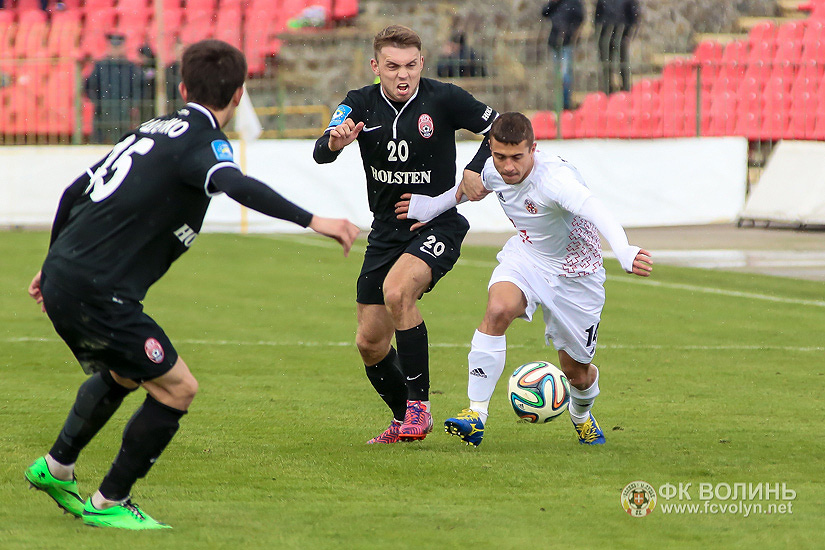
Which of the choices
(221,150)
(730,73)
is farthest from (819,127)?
(221,150)

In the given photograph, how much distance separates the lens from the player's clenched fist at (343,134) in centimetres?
547

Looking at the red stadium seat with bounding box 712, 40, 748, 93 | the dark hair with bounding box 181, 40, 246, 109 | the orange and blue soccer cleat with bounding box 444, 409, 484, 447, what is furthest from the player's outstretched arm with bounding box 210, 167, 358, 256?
the red stadium seat with bounding box 712, 40, 748, 93

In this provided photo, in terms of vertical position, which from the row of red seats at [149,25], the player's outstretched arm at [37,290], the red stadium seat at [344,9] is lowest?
the row of red seats at [149,25]

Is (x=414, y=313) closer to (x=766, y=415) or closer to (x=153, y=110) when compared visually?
(x=766, y=415)

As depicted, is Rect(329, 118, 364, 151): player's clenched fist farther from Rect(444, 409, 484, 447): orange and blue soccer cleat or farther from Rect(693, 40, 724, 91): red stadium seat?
Rect(693, 40, 724, 91): red stadium seat

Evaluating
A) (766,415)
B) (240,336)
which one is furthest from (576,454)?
(240,336)

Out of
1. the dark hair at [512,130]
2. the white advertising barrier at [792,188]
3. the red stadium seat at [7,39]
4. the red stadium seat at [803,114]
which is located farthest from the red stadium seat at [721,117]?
the dark hair at [512,130]

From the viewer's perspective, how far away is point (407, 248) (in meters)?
5.90

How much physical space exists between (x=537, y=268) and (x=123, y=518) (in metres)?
2.50

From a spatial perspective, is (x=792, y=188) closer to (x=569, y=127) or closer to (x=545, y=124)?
(x=569, y=127)

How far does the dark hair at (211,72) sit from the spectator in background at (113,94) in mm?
13680

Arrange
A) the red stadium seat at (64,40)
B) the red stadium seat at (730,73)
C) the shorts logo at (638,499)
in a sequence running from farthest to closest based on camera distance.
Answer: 1. the red stadium seat at (64,40)
2. the red stadium seat at (730,73)
3. the shorts logo at (638,499)

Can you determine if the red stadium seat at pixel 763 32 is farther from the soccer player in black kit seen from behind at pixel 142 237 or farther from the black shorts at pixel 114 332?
the black shorts at pixel 114 332

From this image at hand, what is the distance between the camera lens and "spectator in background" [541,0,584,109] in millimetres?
18359
